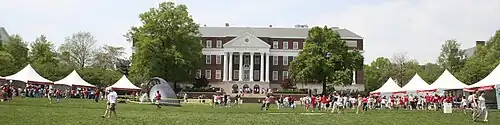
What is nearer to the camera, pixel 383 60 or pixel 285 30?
pixel 285 30

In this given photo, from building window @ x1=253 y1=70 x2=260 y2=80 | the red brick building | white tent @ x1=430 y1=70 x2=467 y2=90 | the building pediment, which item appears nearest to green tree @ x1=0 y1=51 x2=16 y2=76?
the red brick building

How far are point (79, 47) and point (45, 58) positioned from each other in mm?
9287

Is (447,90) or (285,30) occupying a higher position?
(285,30)

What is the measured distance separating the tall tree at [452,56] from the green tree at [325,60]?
77.8 ft

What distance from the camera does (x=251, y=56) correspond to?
102875mm

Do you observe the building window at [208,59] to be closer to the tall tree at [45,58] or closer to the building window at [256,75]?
the building window at [256,75]

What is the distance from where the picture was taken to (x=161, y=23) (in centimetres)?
7900

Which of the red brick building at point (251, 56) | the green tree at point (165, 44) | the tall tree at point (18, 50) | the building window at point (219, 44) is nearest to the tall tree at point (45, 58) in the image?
the tall tree at point (18, 50)

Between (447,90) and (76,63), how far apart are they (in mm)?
67590

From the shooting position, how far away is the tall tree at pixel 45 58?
8775 centimetres

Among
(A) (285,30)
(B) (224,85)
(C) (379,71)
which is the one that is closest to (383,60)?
(C) (379,71)

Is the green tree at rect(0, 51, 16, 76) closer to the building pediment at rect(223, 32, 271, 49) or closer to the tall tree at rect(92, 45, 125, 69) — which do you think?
the tall tree at rect(92, 45, 125, 69)

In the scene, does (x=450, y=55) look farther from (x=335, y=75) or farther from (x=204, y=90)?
(x=204, y=90)

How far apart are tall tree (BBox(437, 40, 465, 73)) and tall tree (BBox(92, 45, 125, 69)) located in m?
57.7
